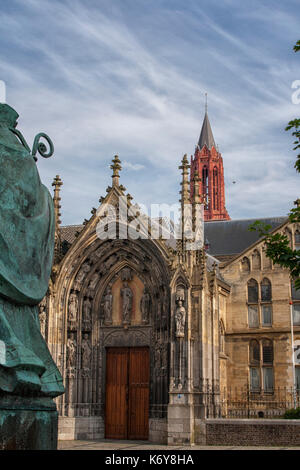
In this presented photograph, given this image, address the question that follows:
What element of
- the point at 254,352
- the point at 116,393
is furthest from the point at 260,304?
the point at 116,393

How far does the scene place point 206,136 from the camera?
272 ft

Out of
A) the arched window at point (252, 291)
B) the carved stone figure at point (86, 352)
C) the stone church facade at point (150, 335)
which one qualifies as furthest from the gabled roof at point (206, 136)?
the carved stone figure at point (86, 352)

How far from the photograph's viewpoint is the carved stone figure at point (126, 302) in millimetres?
24344

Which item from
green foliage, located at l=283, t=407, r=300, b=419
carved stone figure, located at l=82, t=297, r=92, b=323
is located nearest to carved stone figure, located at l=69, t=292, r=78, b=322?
carved stone figure, located at l=82, t=297, r=92, b=323

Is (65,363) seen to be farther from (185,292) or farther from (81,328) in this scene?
(185,292)

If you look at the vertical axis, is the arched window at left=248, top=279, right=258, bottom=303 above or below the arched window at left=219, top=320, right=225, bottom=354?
above

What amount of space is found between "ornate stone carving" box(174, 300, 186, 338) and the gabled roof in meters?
61.2

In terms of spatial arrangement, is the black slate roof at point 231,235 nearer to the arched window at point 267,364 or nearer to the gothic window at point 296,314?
the gothic window at point 296,314

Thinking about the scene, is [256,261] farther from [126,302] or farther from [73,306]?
[73,306]

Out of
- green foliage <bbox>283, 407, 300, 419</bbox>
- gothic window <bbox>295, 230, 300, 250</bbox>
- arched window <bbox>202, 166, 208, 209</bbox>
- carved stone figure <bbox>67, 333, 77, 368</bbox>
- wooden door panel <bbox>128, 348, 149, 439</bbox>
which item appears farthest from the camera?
arched window <bbox>202, 166, 208, 209</bbox>

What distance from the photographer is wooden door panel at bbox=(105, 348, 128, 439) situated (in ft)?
77.9

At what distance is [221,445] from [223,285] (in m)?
7.72

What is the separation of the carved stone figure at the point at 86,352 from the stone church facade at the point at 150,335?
40 mm

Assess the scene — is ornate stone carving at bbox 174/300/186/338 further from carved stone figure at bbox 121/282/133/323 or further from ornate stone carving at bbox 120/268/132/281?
ornate stone carving at bbox 120/268/132/281
